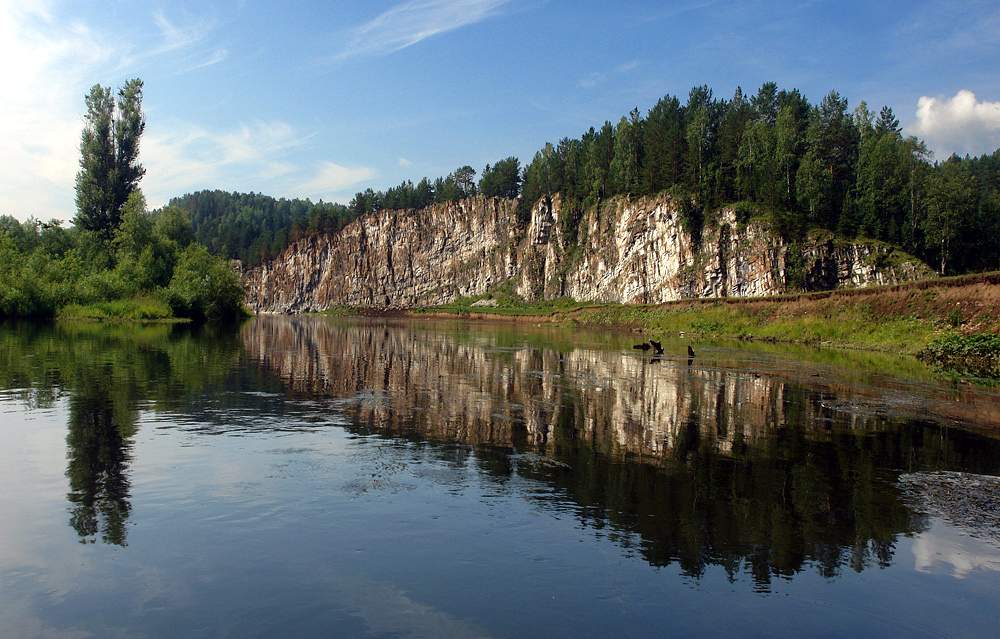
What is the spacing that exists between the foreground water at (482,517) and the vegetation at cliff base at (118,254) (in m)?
60.4

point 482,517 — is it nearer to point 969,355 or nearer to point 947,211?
point 969,355

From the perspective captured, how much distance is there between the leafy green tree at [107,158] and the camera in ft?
290

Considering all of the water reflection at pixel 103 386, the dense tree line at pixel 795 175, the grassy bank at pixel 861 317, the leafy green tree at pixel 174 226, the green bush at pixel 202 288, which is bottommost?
the water reflection at pixel 103 386

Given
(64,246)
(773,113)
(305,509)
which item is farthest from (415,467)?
(773,113)

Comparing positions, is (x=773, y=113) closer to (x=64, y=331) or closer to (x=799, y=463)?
(x=64, y=331)

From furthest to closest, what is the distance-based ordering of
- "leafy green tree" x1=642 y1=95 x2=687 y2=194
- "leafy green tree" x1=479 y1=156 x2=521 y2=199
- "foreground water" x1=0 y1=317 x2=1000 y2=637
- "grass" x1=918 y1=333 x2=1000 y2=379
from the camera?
1. "leafy green tree" x1=479 y1=156 x2=521 y2=199
2. "leafy green tree" x1=642 y1=95 x2=687 y2=194
3. "grass" x1=918 y1=333 x2=1000 y2=379
4. "foreground water" x1=0 y1=317 x2=1000 y2=637

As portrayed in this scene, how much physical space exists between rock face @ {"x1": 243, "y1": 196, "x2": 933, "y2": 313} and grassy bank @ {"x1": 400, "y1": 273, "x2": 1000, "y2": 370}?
2513 centimetres

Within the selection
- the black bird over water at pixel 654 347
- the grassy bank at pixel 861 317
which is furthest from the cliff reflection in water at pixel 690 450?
the grassy bank at pixel 861 317

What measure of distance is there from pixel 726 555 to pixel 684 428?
32.2 feet

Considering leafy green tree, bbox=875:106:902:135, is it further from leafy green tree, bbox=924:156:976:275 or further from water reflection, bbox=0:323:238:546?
water reflection, bbox=0:323:238:546

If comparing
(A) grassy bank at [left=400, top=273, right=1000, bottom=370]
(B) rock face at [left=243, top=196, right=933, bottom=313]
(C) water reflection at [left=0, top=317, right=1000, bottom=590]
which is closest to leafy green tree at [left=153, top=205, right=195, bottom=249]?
(C) water reflection at [left=0, top=317, right=1000, bottom=590]

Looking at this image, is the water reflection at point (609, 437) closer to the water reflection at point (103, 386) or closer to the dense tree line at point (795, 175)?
the water reflection at point (103, 386)

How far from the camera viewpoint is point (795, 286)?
107125mm

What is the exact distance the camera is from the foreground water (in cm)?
811
